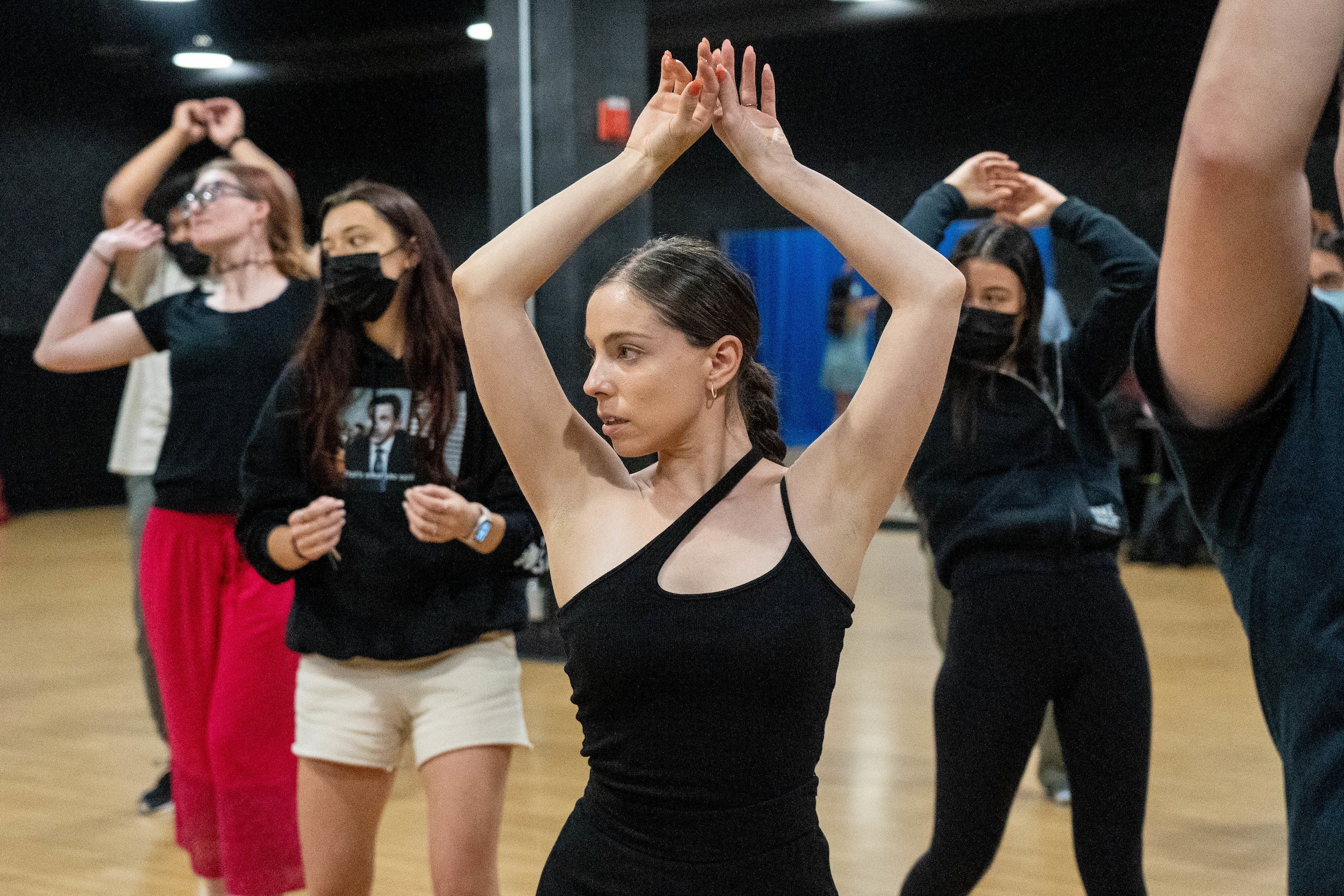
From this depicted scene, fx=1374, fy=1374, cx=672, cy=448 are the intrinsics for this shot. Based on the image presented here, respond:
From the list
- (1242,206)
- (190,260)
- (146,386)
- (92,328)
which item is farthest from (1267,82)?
(146,386)

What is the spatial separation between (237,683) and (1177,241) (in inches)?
93.3

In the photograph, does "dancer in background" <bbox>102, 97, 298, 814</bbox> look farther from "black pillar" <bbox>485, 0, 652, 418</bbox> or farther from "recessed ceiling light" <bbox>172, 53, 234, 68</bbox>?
"recessed ceiling light" <bbox>172, 53, 234, 68</bbox>

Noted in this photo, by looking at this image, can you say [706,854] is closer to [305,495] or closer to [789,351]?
[305,495]

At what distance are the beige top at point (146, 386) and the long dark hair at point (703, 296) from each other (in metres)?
2.83

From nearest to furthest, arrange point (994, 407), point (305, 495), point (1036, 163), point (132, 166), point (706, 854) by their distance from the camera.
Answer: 1. point (706, 854)
2. point (305, 495)
3. point (994, 407)
4. point (132, 166)
5. point (1036, 163)

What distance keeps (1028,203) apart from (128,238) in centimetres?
231

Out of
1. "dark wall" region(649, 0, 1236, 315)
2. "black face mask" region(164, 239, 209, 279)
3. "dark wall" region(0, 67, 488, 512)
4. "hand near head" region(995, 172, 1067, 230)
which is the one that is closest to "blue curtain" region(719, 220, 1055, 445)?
"dark wall" region(649, 0, 1236, 315)

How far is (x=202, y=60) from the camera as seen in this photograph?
368 inches

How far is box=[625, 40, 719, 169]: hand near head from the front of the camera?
1567 millimetres

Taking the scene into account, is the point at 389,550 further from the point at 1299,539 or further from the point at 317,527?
the point at 1299,539

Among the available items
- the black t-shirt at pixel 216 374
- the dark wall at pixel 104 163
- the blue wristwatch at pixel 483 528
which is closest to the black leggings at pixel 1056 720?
the blue wristwatch at pixel 483 528

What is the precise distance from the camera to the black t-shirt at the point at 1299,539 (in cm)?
100

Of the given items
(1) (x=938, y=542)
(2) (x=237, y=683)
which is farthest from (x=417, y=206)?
(1) (x=938, y=542)

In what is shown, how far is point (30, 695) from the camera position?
5.99 metres
